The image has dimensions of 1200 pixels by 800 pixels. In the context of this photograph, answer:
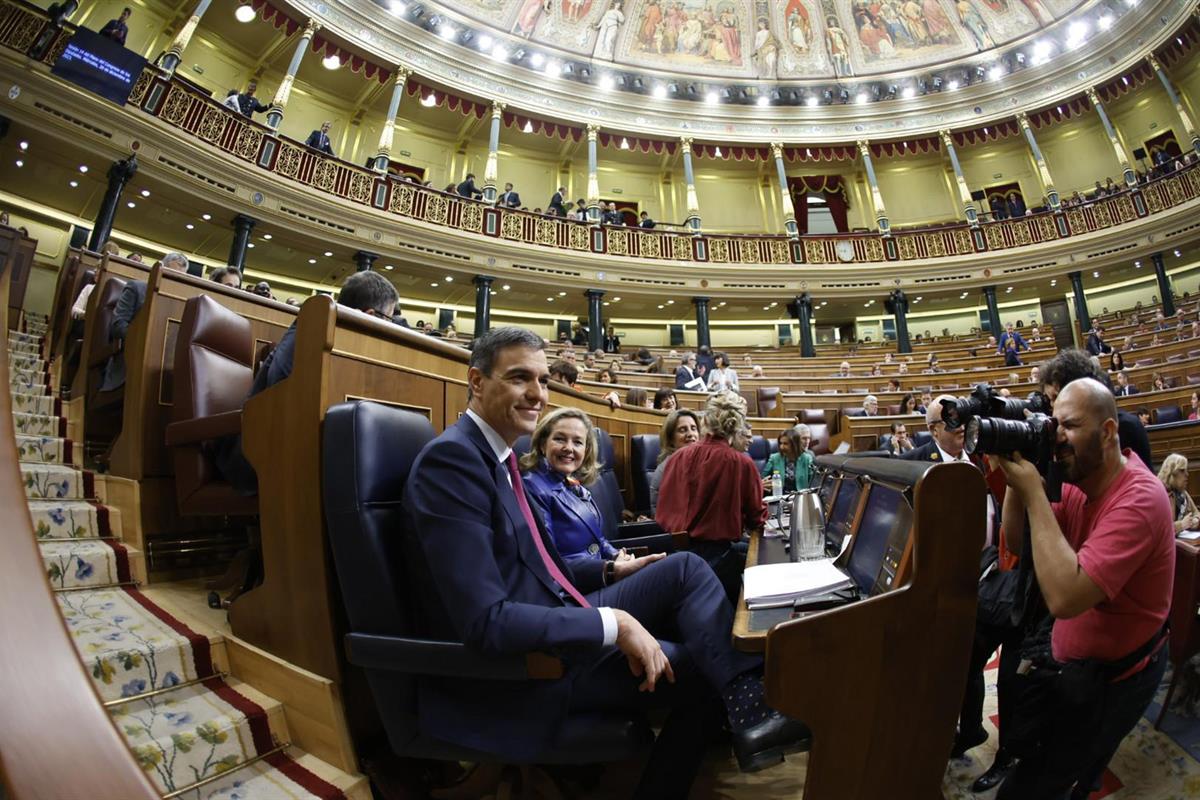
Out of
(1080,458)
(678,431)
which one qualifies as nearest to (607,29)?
(678,431)

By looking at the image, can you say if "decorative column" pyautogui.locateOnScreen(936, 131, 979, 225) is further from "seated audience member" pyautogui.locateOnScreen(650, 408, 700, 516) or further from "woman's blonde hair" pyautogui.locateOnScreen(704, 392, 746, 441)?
"woman's blonde hair" pyautogui.locateOnScreen(704, 392, 746, 441)

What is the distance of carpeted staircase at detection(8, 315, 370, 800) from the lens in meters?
1.18

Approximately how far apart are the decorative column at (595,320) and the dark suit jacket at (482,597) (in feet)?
32.9

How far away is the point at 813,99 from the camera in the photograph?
45.9 ft

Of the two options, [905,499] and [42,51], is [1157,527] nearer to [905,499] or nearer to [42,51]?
[905,499]

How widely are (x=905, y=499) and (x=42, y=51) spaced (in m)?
10.2

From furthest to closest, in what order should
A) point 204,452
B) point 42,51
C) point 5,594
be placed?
point 42,51 < point 204,452 < point 5,594

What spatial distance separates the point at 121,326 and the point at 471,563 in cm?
257

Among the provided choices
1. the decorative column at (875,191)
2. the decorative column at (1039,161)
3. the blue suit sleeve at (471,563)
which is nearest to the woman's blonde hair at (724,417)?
the blue suit sleeve at (471,563)

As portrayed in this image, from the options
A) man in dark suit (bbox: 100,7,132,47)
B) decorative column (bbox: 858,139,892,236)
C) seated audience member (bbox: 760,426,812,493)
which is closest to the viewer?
seated audience member (bbox: 760,426,812,493)

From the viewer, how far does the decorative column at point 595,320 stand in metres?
11.2

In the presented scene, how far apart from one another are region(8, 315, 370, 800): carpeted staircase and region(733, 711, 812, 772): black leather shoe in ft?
2.87

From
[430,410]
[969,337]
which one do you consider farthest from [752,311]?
[430,410]

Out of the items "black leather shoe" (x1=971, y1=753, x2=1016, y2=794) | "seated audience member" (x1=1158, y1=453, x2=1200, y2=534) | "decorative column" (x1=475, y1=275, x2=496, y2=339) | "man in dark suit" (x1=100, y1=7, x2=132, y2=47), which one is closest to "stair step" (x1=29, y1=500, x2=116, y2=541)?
"black leather shoe" (x1=971, y1=753, x2=1016, y2=794)
